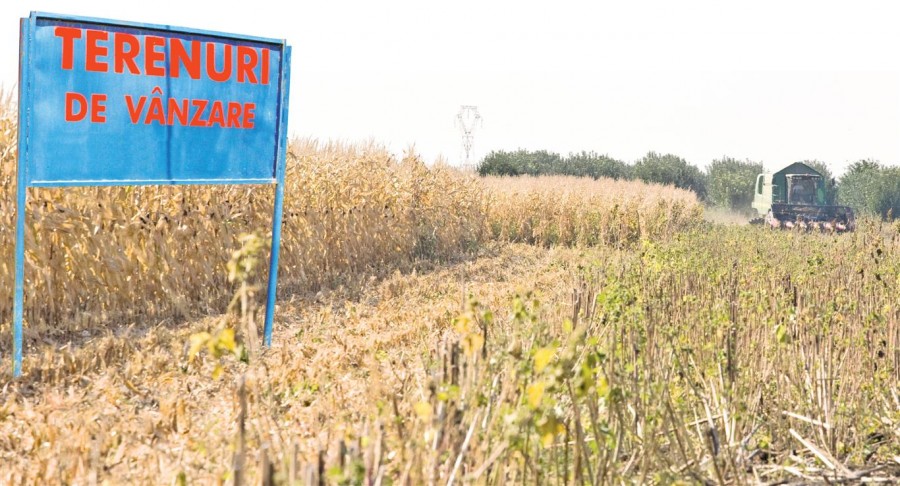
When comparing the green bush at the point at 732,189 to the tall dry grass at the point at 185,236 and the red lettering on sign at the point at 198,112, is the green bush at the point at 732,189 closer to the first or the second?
the tall dry grass at the point at 185,236

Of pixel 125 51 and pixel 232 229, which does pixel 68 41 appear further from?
pixel 232 229

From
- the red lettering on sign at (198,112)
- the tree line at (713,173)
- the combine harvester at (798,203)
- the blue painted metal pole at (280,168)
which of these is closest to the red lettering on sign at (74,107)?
the red lettering on sign at (198,112)

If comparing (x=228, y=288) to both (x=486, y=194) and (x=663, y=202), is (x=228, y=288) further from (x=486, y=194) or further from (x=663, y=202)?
(x=663, y=202)

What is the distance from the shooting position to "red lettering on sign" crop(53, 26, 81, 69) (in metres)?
6.96

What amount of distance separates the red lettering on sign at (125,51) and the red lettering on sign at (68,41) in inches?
11.5

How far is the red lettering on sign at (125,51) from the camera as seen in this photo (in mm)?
7246

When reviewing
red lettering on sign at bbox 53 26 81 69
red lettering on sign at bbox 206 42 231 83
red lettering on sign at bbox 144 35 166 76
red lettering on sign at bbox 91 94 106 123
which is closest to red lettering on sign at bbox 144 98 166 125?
red lettering on sign at bbox 144 35 166 76

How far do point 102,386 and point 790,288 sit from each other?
5.98 metres

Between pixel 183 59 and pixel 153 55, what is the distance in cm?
26

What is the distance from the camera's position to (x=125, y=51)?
7.29 meters

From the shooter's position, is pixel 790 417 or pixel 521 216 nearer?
pixel 790 417

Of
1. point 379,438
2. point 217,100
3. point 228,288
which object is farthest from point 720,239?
point 379,438

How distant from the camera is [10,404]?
6.26 meters

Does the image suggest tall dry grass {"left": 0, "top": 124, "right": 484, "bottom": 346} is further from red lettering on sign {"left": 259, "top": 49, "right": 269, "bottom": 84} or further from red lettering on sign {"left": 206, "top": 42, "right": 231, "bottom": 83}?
red lettering on sign {"left": 259, "top": 49, "right": 269, "bottom": 84}
